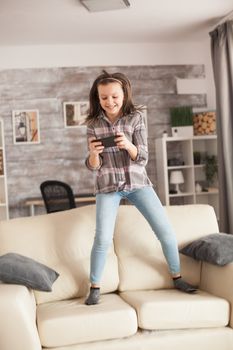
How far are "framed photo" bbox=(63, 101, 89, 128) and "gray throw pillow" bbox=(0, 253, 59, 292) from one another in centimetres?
361

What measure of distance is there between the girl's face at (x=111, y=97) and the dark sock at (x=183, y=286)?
1.01 m

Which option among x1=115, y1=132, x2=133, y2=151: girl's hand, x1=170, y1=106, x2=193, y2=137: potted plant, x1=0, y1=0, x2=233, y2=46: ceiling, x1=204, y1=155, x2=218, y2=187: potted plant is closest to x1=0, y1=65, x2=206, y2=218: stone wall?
x1=0, y1=0, x2=233, y2=46: ceiling

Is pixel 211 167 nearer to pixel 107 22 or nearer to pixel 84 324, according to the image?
pixel 107 22

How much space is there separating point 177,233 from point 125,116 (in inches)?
31.2

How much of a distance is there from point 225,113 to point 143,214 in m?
2.76

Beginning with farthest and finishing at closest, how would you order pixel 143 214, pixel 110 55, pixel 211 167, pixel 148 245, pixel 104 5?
1. pixel 110 55
2. pixel 211 167
3. pixel 104 5
4. pixel 148 245
5. pixel 143 214

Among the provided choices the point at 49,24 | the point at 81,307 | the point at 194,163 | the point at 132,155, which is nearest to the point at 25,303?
the point at 81,307

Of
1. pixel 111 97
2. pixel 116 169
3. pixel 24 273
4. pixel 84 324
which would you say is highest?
pixel 111 97

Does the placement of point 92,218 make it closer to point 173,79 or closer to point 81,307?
point 81,307

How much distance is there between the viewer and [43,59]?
6.02 meters

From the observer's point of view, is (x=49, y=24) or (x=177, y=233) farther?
(x=49, y=24)

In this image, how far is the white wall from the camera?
235 inches

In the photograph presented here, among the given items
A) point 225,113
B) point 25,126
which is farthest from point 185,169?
point 25,126

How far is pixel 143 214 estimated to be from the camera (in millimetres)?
2830
